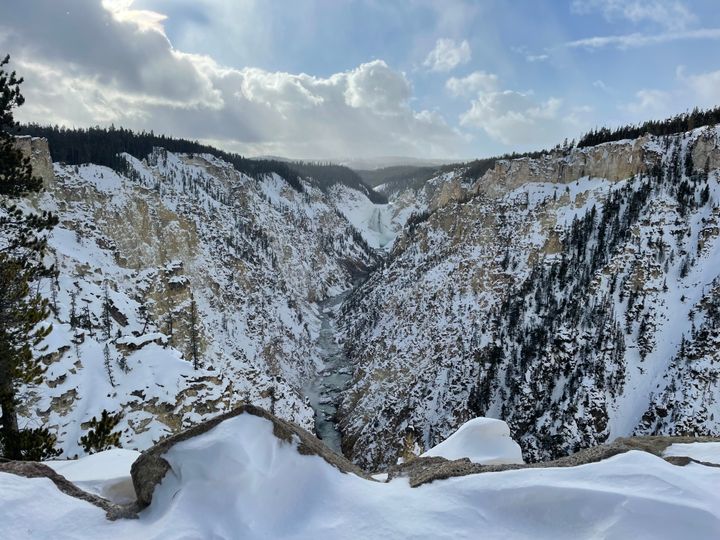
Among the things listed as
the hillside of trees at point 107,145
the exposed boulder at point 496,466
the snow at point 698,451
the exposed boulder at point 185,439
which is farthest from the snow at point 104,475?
the hillside of trees at point 107,145

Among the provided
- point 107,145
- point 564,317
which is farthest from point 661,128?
point 107,145

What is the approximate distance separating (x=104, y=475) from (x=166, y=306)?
66.0 meters

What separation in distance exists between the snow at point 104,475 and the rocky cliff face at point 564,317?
61.4 metres

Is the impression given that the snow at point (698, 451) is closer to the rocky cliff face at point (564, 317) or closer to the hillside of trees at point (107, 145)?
the rocky cliff face at point (564, 317)

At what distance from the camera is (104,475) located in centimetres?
859

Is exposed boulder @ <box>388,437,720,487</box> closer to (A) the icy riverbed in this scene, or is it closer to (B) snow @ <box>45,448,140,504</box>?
(B) snow @ <box>45,448,140,504</box>

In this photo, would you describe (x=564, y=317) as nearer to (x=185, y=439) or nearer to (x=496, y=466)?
(x=496, y=466)

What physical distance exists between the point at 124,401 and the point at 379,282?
9281cm

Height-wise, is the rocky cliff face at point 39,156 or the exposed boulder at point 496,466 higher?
the rocky cliff face at point 39,156

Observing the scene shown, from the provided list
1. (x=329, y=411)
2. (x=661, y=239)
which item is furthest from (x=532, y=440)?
(x=661, y=239)

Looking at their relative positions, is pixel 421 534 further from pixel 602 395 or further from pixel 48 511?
pixel 602 395

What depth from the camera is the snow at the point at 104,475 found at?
26.1 feet

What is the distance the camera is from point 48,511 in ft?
21.1

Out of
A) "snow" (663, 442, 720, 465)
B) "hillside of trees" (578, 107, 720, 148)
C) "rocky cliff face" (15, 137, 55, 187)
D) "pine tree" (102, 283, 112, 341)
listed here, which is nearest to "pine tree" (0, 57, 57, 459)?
"snow" (663, 442, 720, 465)
